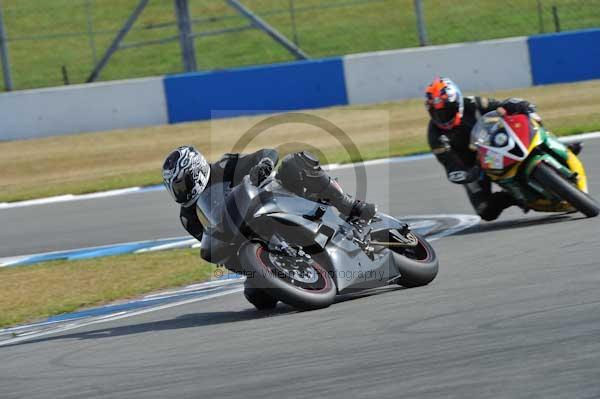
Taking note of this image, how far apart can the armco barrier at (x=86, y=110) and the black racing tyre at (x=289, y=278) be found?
12.7m

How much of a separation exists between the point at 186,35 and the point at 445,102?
9964mm

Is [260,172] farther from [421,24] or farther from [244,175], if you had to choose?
[421,24]

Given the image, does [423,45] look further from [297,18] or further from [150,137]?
[150,137]

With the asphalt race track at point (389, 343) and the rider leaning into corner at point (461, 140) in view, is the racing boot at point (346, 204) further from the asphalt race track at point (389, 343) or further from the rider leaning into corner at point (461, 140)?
the rider leaning into corner at point (461, 140)

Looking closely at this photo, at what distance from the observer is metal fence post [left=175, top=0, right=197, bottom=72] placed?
19.0 meters

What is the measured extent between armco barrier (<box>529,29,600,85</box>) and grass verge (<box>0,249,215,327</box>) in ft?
33.2

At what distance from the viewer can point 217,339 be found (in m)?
6.35

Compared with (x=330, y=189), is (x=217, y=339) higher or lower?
lower

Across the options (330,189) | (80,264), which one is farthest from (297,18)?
(330,189)

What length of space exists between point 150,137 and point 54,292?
377 inches

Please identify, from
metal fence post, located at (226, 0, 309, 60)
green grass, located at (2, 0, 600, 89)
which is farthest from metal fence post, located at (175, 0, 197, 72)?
metal fence post, located at (226, 0, 309, 60)

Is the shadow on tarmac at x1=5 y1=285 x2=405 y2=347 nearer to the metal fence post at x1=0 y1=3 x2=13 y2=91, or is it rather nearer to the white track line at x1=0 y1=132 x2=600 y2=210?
the white track line at x1=0 y1=132 x2=600 y2=210

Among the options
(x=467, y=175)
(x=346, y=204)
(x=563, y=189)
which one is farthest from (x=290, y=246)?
(x=467, y=175)

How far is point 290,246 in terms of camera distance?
675cm
